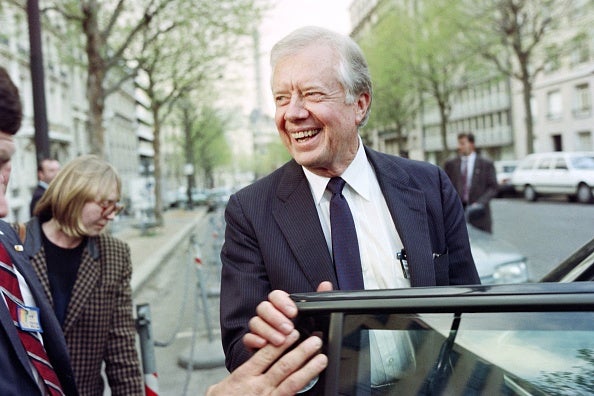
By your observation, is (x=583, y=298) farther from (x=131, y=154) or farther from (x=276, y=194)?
(x=131, y=154)

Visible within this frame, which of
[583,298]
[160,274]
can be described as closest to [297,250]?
[583,298]

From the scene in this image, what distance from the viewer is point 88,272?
284 centimetres

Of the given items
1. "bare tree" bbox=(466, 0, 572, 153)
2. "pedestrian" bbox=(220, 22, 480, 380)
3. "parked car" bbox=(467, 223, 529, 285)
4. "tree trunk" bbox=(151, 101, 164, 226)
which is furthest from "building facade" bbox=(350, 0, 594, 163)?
"pedestrian" bbox=(220, 22, 480, 380)

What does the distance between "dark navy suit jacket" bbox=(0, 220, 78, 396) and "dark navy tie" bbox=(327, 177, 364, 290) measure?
891mm

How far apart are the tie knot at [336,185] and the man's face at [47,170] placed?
21.0 feet

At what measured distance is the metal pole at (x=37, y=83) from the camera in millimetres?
7941

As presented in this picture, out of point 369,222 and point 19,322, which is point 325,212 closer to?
point 369,222

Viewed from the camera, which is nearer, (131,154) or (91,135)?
(91,135)

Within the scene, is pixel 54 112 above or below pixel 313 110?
above

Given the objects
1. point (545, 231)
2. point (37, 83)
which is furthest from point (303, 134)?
point (545, 231)

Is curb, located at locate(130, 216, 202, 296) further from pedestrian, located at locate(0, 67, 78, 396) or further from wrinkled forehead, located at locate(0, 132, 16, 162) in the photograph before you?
wrinkled forehead, located at locate(0, 132, 16, 162)

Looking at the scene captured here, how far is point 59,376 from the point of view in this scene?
2041 millimetres

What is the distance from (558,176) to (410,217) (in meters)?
22.5

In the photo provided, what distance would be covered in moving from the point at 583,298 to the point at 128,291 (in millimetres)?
2226
